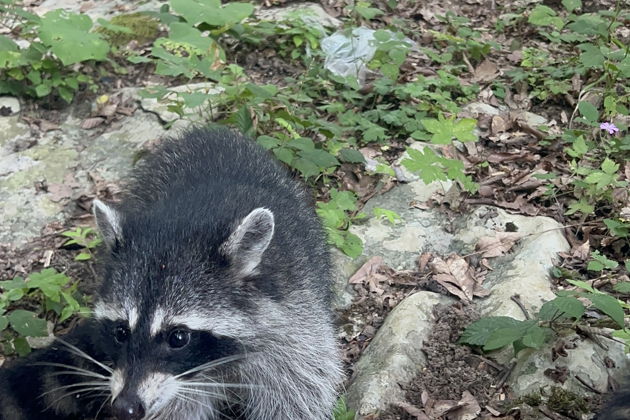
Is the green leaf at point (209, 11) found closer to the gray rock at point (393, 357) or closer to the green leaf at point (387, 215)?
the green leaf at point (387, 215)

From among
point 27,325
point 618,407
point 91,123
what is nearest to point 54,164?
point 91,123

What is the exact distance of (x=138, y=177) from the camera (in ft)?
15.6

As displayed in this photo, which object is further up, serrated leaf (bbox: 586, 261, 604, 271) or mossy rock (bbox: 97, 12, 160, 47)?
serrated leaf (bbox: 586, 261, 604, 271)

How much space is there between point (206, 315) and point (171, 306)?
162mm

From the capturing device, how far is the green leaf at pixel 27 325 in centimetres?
407

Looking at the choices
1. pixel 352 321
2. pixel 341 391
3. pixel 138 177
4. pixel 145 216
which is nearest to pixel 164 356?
pixel 145 216

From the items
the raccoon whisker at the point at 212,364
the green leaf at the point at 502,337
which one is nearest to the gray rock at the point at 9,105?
the raccoon whisker at the point at 212,364

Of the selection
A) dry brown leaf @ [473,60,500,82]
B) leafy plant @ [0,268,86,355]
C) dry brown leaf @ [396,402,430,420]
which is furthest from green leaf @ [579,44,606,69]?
leafy plant @ [0,268,86,355]

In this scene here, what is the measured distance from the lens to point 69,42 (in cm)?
582

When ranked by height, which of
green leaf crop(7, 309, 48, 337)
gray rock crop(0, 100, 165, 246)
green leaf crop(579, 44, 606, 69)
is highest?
green leaf crop(579, 44, 606, 69)

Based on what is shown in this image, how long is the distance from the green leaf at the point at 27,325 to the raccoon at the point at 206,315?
17.4 inches

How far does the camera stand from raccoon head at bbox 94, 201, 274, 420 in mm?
3076

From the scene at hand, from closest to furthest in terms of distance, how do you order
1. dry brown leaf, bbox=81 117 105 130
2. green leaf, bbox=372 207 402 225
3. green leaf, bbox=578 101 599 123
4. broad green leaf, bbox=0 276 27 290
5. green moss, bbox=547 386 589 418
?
green moss, bbox=547 386 589 418
broad green leaf, bbox=0 276 27 290
green leaf, bbox=372 207 402 225
green leaf, bbox=578 101 599 123
dry brown leaf, bbox=81 117 105 130

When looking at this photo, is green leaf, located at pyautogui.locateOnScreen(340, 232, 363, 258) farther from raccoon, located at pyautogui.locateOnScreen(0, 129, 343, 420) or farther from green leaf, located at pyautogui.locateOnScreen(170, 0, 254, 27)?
green leaf, located at pyautogui.locateOnScreen(170, 0, 254, 27)
